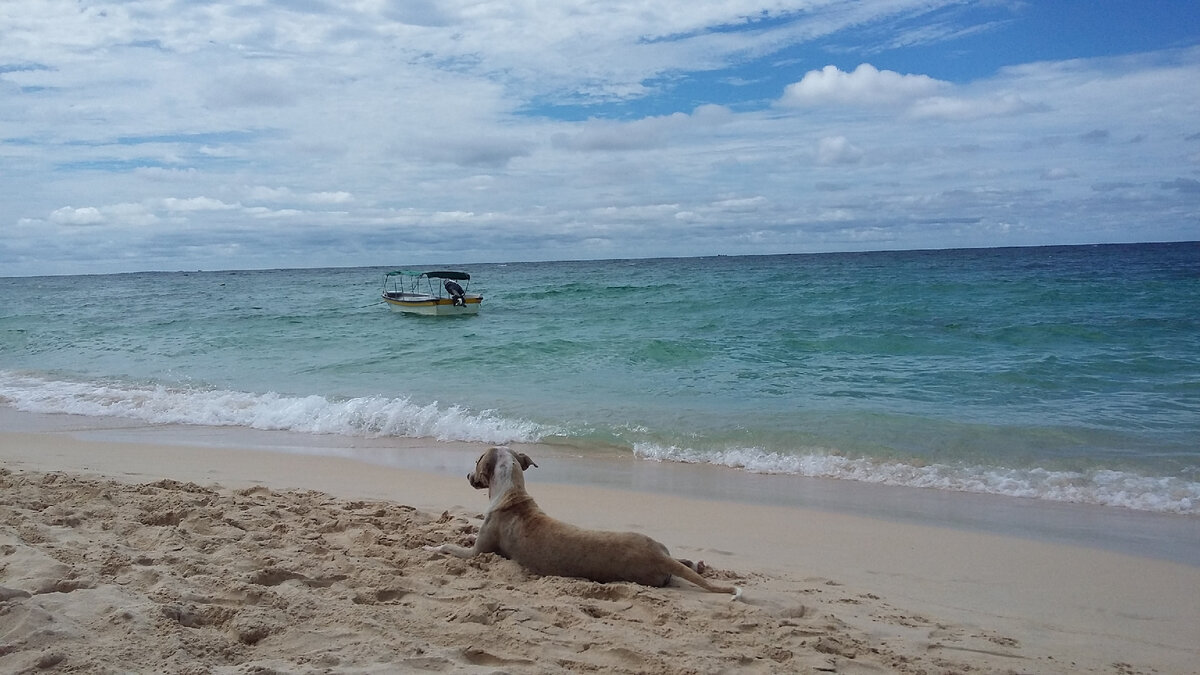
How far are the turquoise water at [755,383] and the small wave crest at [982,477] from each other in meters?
0.03

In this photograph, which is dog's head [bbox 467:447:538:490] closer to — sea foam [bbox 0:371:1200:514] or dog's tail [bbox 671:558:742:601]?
dog's tail [bbox 671:558:742:601]

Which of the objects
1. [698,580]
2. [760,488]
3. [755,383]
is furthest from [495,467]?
[755,383]

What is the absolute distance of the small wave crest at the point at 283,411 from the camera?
11.3 meters

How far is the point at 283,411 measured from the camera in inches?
482

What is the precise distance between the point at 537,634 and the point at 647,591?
36.6 inches

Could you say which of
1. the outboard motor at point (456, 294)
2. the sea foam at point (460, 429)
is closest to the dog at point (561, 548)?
the sea foam at point (460, 429)

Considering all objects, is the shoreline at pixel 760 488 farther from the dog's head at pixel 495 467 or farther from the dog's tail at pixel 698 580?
→ the dog's tail at pixel 698 580

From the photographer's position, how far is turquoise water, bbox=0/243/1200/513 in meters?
9.58

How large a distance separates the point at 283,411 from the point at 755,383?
7.44 meters

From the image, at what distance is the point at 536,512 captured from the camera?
5555 millimetres

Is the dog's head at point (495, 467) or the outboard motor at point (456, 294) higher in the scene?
the outboard motor at point (456, 294)

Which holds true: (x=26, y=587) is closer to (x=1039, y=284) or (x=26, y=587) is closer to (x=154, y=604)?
(x=154, y=604)

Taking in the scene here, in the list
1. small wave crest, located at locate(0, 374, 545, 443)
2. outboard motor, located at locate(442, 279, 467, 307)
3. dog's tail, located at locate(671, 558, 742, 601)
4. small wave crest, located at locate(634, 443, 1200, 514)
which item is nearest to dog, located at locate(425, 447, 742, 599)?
dog's tail, located at locate(671, 558, 742, 601)

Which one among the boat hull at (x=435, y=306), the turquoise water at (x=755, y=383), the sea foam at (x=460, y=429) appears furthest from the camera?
the boat hull at (x=435, y=306)
